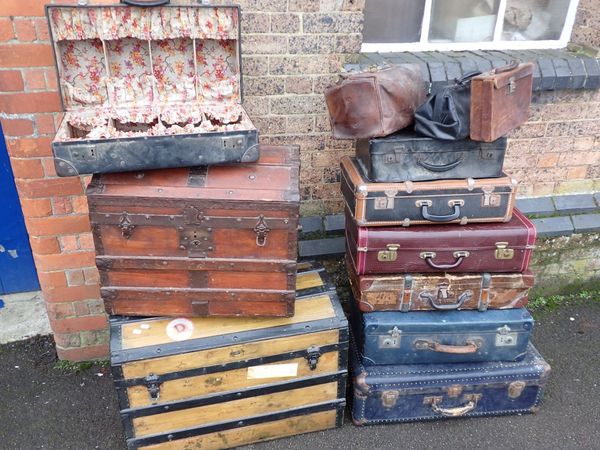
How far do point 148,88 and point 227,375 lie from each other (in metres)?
1.60

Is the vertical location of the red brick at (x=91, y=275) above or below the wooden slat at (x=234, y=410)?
above

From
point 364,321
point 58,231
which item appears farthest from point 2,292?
point 364,321

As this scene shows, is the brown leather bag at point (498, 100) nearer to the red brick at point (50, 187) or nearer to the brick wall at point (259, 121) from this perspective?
the brick wall at point (259, 121)

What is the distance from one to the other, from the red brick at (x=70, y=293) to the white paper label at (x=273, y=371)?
4.06 ft

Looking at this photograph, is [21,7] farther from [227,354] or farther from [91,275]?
[227,354]

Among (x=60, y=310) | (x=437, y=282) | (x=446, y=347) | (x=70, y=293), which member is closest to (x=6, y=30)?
(x=70, y=293)

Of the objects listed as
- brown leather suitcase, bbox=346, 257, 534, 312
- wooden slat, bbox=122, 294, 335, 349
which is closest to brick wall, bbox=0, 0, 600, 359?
wooden slat, bbox=122, 294, 335, 349

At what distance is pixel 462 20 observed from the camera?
3.70 metres

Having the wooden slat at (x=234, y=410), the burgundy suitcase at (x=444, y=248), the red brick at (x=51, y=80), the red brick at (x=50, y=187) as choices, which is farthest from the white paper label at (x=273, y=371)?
the red brick at (x=51, y=80)

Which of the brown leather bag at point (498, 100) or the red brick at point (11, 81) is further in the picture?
the red brick at point (11, 81)

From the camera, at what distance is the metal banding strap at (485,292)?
119 inches

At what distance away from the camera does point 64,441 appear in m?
3.04

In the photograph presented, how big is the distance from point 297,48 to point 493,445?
2.53m

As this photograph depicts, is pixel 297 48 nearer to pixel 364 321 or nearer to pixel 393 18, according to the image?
pixel 393 18
